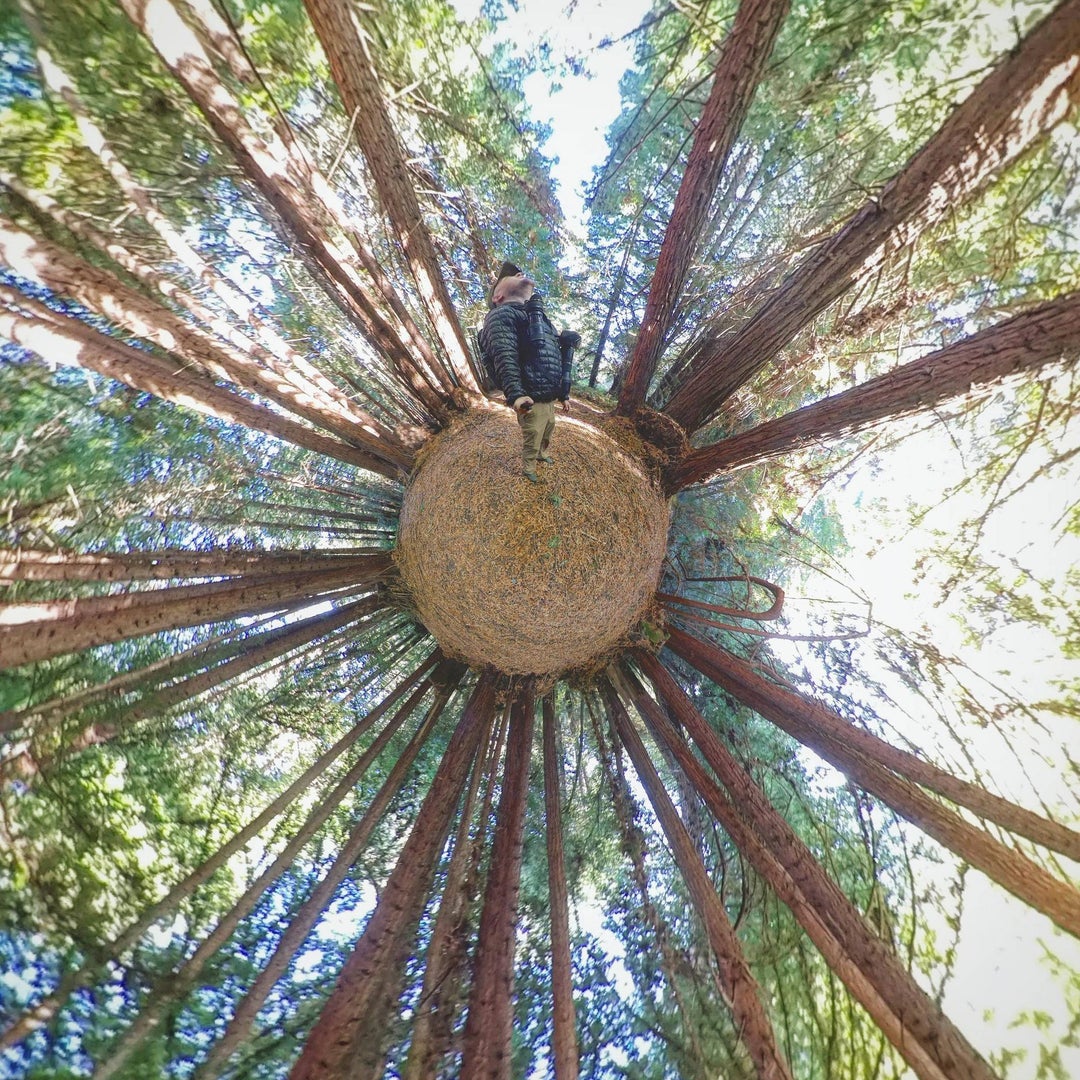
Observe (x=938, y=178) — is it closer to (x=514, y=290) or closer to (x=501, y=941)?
(x=514, y=290)

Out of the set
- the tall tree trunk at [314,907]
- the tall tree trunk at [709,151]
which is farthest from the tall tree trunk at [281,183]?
the tall tree trunk at [314,907]

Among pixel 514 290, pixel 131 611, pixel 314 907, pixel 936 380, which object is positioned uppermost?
pixel 514 290

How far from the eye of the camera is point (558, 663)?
4.30 meters

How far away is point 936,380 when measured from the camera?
115 inches

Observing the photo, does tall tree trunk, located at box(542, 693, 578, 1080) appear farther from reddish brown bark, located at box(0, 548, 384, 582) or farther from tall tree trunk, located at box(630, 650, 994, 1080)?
reddish brown bark, located at box(0, 548, 384, 582)

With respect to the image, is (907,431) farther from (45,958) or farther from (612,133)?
(45,958)

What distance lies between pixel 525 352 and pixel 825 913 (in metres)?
3.19

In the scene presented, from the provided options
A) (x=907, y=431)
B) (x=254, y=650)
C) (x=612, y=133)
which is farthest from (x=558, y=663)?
(x=612, y=133)

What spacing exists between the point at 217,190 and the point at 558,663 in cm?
364

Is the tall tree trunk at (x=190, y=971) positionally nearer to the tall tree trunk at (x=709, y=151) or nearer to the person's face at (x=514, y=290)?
the person's face at (x=514, y=290)

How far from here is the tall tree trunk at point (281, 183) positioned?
109 inches

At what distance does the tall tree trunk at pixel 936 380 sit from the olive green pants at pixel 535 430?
1.22 metres

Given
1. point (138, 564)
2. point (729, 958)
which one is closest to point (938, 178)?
point (729, 958)

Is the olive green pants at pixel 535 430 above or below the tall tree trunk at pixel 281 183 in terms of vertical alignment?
below
